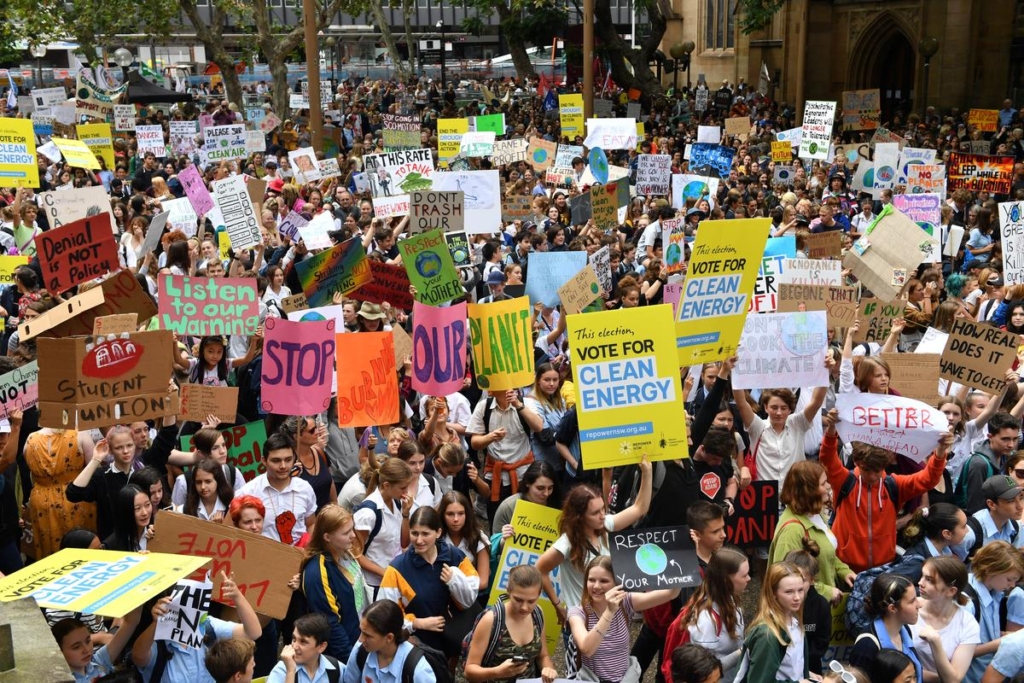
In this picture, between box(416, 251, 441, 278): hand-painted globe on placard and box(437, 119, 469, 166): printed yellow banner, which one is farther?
box(437, 119, 469, 166): printed yellow banner

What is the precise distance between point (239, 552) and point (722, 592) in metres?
2.18

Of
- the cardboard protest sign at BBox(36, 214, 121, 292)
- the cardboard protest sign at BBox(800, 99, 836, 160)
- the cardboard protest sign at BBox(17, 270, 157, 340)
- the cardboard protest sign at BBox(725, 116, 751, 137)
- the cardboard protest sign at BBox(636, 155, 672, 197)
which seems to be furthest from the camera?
the cardboard protest sign at BBox(725, 116, 751, 137)

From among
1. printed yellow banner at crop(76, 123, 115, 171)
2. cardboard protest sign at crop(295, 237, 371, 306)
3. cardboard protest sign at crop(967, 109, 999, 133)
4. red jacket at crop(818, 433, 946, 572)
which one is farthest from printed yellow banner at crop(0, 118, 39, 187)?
cardboard protest sign at crop(967, 109, 999, 133)

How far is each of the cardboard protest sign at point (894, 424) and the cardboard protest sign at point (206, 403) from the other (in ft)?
12.0

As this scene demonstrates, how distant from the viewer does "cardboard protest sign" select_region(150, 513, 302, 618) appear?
5484 mm

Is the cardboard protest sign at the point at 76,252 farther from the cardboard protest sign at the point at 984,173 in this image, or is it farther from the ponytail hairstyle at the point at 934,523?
the cardboard protest sign at the point at 984,173

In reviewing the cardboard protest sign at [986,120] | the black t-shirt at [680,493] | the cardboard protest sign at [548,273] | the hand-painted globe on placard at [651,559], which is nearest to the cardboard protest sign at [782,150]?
the cardboard protest sign at [986,120]

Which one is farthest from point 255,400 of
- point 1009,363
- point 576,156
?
point 576,156

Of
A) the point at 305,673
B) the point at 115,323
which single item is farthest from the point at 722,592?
the point at 115,323

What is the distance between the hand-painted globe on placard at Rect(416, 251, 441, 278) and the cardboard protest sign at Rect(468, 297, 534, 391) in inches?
77.1

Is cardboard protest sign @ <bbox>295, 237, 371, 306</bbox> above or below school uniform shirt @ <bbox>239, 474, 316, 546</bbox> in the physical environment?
above

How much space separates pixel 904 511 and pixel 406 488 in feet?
9.70

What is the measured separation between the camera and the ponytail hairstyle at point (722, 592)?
537 cm

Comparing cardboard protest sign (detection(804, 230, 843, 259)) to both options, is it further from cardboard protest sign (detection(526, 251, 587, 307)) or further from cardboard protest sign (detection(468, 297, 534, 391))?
cardboard protest sign (detection(468, 297, 534, 391))
